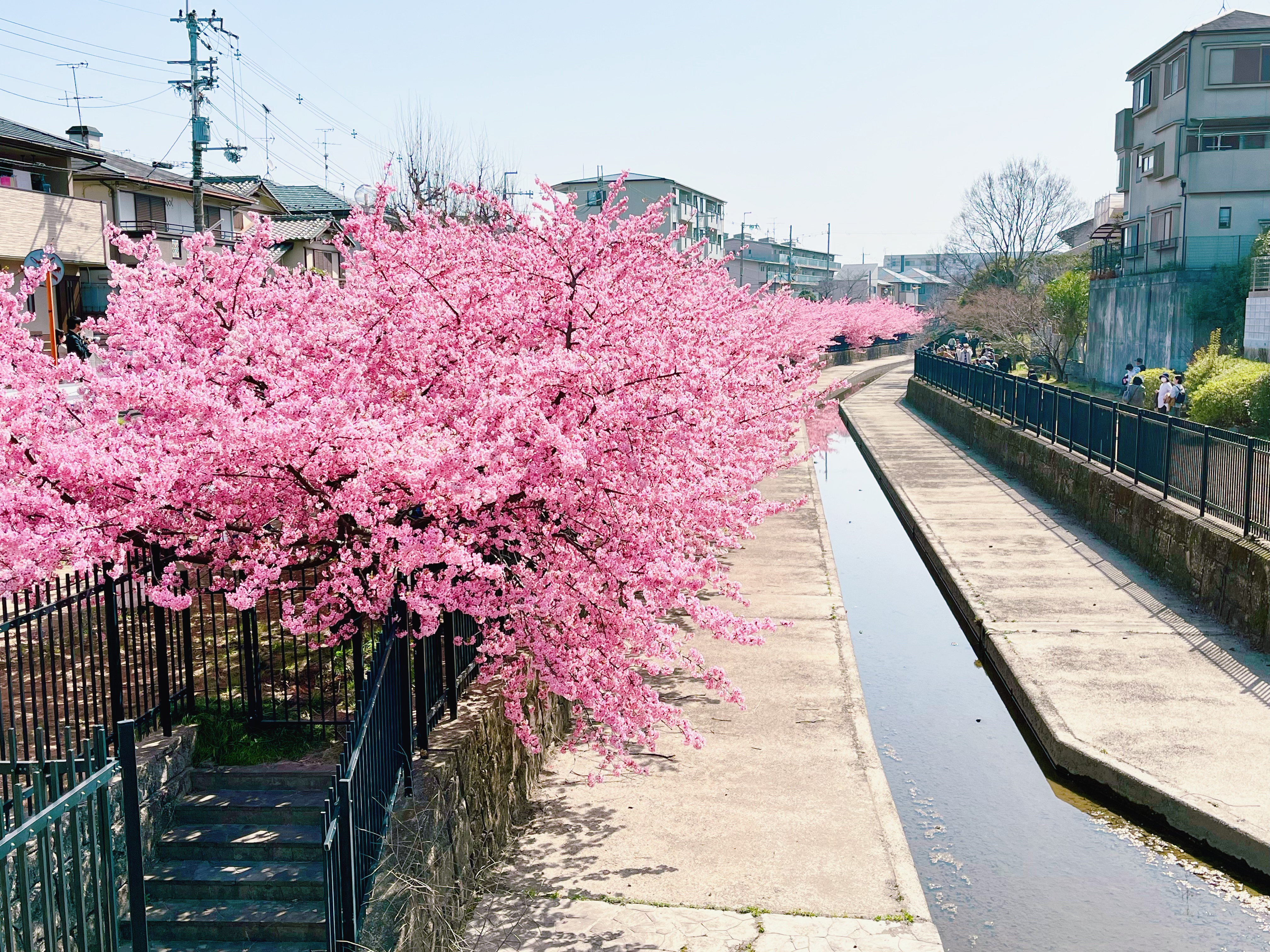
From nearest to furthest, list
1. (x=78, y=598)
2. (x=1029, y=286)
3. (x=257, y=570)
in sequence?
(x=257, y=570), (x=78, y=598), (x=1029, y=286)

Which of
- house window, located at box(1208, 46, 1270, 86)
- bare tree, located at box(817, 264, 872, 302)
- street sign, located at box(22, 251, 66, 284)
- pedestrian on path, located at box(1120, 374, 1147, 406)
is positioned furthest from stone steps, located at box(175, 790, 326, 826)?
bare tree, located at box(817, 264, 872, 302)

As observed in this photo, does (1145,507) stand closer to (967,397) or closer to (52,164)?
(967,397)

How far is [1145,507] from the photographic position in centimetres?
1714

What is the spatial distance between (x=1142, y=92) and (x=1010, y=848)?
50121 millimetres

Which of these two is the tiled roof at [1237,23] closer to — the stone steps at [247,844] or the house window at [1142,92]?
the house window at [1142,92]

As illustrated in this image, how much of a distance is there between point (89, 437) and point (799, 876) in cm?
540

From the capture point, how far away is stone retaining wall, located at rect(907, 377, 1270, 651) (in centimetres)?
1295

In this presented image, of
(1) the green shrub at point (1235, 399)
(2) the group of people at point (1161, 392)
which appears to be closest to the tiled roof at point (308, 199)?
(2) the group of people at point (1161, 392)

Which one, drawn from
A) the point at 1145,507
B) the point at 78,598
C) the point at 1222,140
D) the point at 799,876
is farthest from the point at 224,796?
the point at 1222,140

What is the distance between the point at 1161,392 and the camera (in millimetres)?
25734

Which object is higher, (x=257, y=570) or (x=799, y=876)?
(x=257, y=570)

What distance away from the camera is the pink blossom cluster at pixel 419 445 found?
6.57 metres

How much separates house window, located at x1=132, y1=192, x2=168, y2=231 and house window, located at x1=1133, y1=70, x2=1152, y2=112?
41767mm

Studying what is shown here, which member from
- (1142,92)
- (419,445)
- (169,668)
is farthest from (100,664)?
(1142,92)
